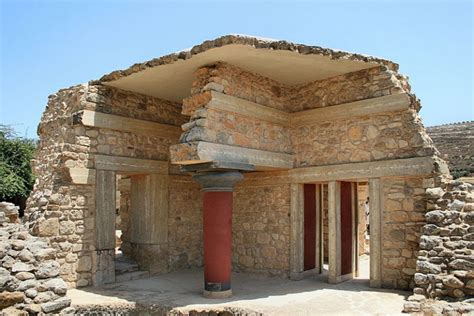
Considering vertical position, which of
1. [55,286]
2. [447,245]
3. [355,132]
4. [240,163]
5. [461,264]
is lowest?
[55,286]

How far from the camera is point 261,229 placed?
10289mm

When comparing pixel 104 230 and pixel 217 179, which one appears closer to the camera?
pixel 217 179

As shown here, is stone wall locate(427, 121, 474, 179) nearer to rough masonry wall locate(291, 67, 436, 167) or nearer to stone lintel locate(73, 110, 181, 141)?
rough masonry wall locate(291, 67, 436, 167)

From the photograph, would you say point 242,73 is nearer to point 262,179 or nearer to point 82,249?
point 262,179

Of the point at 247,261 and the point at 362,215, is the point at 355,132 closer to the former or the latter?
the point at 247,261

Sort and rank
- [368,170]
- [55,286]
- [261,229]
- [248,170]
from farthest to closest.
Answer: [261,229], [368,170], [248,170], [55,286]

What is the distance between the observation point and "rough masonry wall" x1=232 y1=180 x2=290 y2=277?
993 centimetres

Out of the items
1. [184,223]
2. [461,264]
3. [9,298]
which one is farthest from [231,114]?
[9,298]

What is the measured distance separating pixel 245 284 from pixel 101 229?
3219 mm

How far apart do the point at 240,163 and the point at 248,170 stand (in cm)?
32

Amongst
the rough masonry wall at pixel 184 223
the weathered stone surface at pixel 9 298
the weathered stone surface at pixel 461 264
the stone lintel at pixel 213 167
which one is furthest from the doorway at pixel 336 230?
the weathered stone surface at pixel 9 298

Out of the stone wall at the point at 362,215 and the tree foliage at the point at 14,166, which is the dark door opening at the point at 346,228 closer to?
the stone wall at the point at 362,215

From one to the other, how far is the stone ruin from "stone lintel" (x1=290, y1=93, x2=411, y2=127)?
26 millimetres

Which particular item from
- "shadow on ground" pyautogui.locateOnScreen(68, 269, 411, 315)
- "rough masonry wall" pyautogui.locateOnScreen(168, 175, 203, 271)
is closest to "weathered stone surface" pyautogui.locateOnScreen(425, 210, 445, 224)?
"shadow on ground" pyautogui.locateOnScreen(68, 269, 411, 315)
